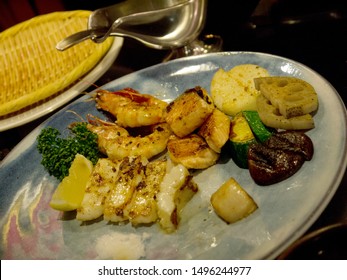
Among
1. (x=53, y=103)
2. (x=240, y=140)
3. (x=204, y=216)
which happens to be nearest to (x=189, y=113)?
(x=240, y=140)

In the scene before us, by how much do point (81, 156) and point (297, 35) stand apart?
2.23 m

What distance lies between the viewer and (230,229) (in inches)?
73.2

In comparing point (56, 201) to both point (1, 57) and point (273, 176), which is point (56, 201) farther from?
point (1, 57)

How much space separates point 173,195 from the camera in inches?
80.5

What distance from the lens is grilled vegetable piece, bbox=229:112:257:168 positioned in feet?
7.02

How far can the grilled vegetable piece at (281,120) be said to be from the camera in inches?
83.0

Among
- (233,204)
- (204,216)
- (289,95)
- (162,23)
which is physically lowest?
(204,216)

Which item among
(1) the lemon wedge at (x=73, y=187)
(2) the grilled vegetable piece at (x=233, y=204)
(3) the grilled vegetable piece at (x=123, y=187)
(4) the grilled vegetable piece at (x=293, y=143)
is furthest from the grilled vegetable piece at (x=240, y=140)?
(1) the lemon wedge at (x=73, y=187)

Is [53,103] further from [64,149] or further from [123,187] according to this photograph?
[123,187]

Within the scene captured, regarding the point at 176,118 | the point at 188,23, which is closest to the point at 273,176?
the point at 176,118

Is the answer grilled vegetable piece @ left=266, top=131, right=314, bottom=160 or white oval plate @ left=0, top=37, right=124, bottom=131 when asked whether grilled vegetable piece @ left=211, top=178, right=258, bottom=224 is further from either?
white oval plate @ left=0, top=37, right=124, bottom=131

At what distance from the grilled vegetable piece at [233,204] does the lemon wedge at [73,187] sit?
35.9 inches

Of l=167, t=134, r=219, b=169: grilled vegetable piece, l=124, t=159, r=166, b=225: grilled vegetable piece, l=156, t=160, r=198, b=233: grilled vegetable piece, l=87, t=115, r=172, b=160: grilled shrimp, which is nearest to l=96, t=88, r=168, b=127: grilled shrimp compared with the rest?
l=87, t=115, r=172, b=160: grilled shrimp

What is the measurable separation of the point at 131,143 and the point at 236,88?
86cm
